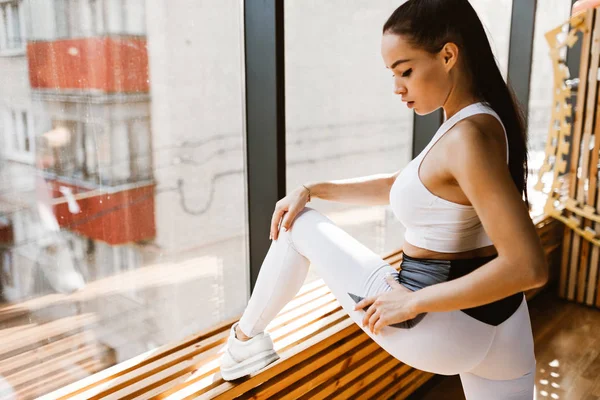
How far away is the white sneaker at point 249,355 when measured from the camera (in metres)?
1.47

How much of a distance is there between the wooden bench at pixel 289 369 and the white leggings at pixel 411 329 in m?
0.31

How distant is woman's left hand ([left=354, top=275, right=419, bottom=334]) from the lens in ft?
3.83

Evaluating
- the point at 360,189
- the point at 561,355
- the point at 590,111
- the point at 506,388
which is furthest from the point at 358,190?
the point at 590,111

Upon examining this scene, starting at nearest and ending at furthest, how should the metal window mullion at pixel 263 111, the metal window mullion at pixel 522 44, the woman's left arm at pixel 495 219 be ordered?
the woman's left arm at pixel 495 219 → the metal window mullion at pixel 263 111 → the metal window mullion at pixel 522 44

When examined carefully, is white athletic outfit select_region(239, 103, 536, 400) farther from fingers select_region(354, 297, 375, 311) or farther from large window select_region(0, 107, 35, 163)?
large window select_region(0, 107, 35, 163)

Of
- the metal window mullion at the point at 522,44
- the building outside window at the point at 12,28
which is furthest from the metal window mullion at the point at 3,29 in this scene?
the metal window mullion at the point at 522,44

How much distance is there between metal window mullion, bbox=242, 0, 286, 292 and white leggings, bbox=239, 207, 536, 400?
1.72 ft

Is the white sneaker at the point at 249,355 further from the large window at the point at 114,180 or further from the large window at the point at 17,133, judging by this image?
the large window at the point at 17,133

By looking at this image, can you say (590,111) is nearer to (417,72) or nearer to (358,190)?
(358,190)

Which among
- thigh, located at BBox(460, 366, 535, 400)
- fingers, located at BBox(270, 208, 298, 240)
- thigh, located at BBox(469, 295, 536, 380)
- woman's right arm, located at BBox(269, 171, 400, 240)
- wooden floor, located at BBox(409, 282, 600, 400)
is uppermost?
woman's right arm, located at BBox(269, 171, 400, 240)

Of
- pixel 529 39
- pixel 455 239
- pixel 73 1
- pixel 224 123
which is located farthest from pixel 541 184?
pixel 73 1

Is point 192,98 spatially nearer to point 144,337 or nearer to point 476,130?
point 144,337

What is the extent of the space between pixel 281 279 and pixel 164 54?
0.80m

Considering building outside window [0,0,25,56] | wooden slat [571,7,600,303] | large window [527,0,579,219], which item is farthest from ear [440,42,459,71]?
large window [527,0,579,219]
